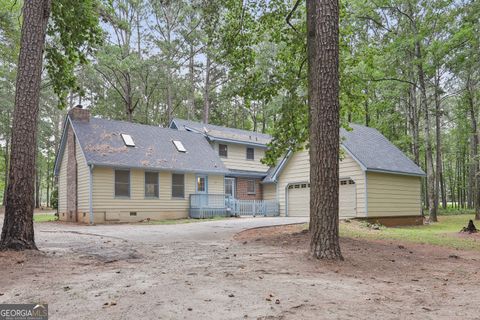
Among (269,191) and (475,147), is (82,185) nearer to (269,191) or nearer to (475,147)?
(269,191)

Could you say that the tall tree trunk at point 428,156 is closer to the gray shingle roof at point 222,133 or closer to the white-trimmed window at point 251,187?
the white-trimmed window at point 251,187

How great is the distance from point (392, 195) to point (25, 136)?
1714 centimetres

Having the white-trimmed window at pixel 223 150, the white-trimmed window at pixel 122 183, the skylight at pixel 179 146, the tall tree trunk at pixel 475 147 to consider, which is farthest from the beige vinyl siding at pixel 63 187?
the tall tree trunk at pixel 475 147

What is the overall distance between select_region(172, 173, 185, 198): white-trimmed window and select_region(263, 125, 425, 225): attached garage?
554 centimetres

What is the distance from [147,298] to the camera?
4.23 meters

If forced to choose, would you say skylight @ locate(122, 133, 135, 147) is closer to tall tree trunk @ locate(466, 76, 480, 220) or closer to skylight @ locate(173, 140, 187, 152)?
skylight @ locate(173, 140, 187, 152)

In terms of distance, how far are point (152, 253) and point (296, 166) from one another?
15.1m

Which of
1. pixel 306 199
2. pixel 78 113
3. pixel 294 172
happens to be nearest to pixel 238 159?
pixel 294 172

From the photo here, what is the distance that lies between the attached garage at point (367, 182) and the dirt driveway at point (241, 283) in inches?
401

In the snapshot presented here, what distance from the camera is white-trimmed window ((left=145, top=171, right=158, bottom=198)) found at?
19.8m

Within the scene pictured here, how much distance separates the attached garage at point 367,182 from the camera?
18.4 m

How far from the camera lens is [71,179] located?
65.6 feet

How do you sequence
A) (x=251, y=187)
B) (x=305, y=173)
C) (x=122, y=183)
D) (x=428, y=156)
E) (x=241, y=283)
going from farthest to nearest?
(x=251, y=187) < (x=428, y=156) < (x=305, y=173) < (x=122, y=183) < (x=241, y=283)

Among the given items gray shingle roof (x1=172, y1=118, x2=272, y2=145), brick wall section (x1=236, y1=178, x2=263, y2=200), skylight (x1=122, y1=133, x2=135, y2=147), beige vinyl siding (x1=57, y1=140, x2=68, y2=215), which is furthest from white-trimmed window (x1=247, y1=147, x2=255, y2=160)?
beige vinyl siding (x1=57, y1=140, x2=68, y2=215)
